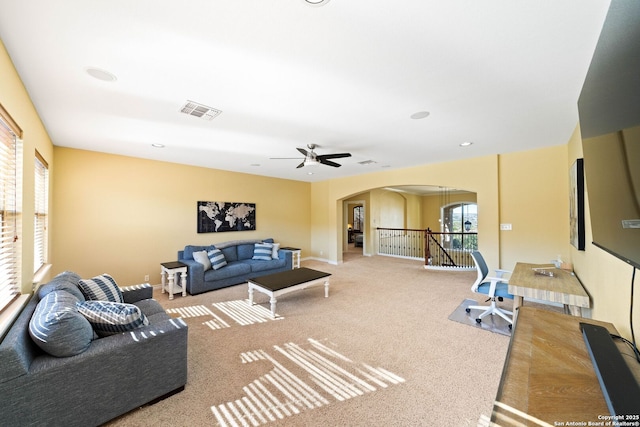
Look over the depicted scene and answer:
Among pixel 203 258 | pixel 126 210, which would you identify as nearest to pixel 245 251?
pixel 203 258

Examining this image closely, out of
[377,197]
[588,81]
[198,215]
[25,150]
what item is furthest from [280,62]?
[377,197]

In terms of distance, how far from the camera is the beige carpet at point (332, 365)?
1849 mm

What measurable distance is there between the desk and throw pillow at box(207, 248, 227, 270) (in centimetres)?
461

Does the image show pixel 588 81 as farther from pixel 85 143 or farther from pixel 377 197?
pixel 377 197

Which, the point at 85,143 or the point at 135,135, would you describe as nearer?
the point at 135,135

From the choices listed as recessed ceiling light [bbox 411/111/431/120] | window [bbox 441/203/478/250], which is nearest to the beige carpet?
recessed ceiling light [bbox 411/111/431/120]

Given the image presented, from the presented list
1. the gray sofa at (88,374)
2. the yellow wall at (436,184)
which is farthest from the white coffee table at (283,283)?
the yellow wall at (436,184)

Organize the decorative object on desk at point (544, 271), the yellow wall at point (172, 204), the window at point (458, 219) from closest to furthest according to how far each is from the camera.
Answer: the decorative object on desk at point (544, 271) < the yellow wall at point (172, 204) < the window at point (458, 219)

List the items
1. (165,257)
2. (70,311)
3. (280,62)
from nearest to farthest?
1. (70,311)
2. (280,62)
3. (165,257)

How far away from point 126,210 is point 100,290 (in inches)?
104

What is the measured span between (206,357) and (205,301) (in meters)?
1.84

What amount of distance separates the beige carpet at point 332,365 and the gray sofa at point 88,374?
0.18 meters

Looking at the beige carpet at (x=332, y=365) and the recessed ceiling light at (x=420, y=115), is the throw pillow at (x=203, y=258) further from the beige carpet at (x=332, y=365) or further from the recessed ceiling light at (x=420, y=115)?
the recessed ceiling light at (x=420, y=115)

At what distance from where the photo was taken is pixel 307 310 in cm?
382
